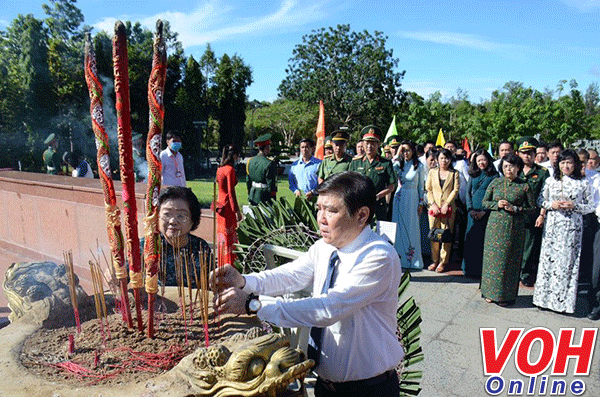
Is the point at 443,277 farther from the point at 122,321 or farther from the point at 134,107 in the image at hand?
the point at 134,107

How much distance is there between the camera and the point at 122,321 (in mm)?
2014

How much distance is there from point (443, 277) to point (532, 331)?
1.86 m

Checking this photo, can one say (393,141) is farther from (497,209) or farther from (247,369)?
(247,369)

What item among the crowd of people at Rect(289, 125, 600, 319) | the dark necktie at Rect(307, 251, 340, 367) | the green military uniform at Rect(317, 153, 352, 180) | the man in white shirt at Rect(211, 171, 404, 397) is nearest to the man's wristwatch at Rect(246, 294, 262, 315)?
the man in white shirt at Rect(211, 171, 404, 397)

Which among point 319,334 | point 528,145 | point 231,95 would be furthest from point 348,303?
point 231,95

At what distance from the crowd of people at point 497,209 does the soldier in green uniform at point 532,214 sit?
0.01 m

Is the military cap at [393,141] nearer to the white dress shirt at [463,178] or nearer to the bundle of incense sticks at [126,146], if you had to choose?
the white dress shirt at [463,178]

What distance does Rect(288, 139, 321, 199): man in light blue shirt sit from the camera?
676 centimetres

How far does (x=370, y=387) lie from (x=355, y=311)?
0.31m

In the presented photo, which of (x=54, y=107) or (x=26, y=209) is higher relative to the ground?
(x=54, y=107)

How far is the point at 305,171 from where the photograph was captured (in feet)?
22.5

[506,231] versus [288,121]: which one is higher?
[288,121]

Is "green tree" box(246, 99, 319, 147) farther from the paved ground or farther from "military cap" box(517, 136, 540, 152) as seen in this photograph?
the paved ground

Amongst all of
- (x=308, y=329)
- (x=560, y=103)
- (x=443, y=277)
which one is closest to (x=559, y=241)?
(x=443, y=277)
